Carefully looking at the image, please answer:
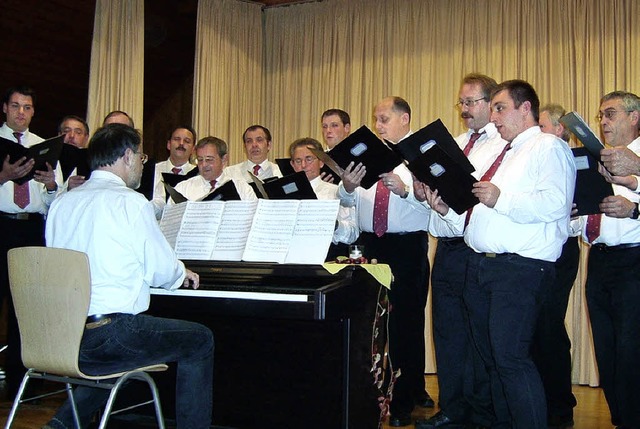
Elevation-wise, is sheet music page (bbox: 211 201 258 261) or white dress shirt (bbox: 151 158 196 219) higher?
white dress shirt (bbox: 151 158 196 219)

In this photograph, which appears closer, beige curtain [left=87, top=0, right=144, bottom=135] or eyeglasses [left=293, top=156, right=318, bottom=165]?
eyeglasses [left=293, top=156, right=318, bottom=165]

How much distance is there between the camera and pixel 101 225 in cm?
274

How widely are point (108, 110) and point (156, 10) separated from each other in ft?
6.48

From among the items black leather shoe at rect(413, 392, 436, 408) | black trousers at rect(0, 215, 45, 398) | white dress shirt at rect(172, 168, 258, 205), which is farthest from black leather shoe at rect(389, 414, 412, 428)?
black trousers at rect(0, 215, 45, 398)

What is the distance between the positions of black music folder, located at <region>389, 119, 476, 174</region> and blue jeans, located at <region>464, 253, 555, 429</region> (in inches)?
18.0

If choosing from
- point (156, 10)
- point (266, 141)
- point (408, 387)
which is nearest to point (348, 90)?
point (266, 141)

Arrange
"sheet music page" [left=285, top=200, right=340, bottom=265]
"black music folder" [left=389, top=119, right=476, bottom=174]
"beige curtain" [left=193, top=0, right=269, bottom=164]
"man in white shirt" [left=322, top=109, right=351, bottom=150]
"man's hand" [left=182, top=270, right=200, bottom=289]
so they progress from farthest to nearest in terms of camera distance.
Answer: "beige curtain" [left=193, top=0, right=269, bottom=164] < "man in white shirt" [left=322, top=109, right=351, bottom=150] < "sheet music page" [left=285, top=200, right=340, bottom=265] < "black music folder" [left=389, top=119, right=476, bottom=174] < "man's hand" [left=182, top=270, right=200, bottom=289]

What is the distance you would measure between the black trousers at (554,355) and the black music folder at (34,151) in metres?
2.84

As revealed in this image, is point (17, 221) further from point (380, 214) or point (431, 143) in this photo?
point (431, 143)

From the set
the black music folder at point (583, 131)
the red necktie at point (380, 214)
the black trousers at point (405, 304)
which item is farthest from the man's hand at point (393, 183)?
the black music folder at point (583, 131)

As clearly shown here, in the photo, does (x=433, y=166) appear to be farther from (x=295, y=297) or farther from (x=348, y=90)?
(x=348, y=90)

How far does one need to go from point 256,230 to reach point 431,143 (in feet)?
2.98

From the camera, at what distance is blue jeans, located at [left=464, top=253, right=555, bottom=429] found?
306 cm

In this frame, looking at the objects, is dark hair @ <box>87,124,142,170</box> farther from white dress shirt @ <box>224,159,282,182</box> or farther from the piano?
white dress shirt @ <box>224,159,282,182</box>
